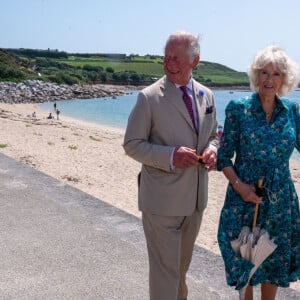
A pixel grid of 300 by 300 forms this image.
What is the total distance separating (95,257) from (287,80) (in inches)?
82.5

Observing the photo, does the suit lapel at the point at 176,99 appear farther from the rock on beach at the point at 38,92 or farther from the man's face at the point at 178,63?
the rock on beach at the point at 38,92

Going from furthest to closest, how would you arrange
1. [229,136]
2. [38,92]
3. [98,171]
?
1. [38,92]
2. [98,171]
3. [229,136]

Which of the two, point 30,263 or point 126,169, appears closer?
point 30,263

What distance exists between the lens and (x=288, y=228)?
298cm

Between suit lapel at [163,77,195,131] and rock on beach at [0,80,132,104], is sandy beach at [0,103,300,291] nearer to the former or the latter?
suit lapel at [163,77,195,131]

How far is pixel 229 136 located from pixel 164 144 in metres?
0.39

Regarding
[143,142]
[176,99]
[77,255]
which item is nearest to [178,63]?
[176,99]

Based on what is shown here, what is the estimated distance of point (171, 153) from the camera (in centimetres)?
277

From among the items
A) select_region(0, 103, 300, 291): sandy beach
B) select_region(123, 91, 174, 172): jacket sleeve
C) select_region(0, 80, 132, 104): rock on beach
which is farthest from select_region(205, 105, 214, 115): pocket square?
select_region(0, 80, 132, 104): rock on beach

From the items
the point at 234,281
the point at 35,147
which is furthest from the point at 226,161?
the point at 35,147

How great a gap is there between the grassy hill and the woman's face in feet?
229

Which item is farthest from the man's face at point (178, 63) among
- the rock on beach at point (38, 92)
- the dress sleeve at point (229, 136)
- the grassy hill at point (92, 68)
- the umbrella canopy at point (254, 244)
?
the grassy hill at point (92, 68)

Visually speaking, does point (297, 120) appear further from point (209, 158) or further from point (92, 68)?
point (92, 68)

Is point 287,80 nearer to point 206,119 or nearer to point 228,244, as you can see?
point 206,119
